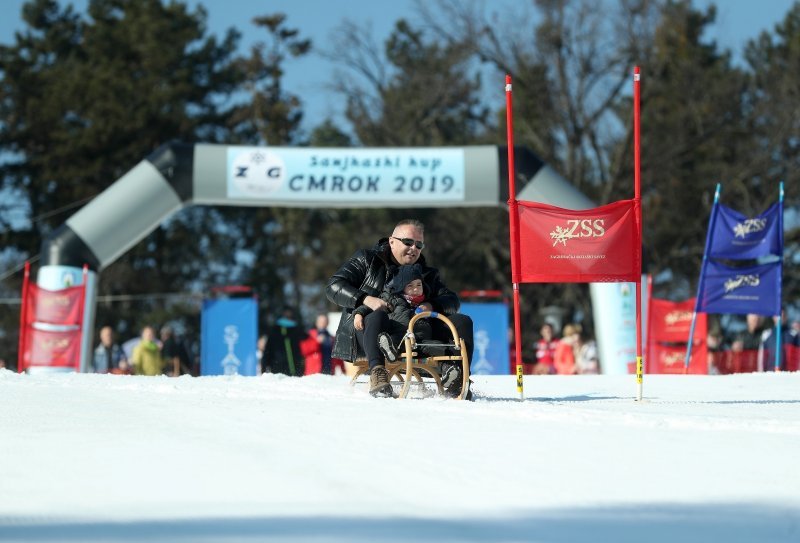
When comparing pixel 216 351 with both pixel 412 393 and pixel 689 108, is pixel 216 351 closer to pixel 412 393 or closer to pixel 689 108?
pixel 412 393

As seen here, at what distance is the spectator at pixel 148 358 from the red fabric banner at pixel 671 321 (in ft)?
21.6

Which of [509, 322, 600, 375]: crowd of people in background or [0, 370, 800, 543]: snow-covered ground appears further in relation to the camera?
[509, 322, 600, 375]: crowd of people in background

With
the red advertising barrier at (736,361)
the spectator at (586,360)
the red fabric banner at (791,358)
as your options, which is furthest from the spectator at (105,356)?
the red advertising barrier at (736,361)

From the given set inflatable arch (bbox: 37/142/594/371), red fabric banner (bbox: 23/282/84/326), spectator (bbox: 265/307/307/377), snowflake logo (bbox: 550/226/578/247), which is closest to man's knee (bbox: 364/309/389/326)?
snowflake logo (bbox: 550/226/578/247)

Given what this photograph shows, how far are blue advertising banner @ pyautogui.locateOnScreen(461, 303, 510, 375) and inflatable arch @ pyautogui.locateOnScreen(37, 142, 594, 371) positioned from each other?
6.28ft

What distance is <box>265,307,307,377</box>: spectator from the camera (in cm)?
1622

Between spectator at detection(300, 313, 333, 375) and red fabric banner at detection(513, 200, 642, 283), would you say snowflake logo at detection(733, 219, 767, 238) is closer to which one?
spectator at detection(300, 313, 333, 375)

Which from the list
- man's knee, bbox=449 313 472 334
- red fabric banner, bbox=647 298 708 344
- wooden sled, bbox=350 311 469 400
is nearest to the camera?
wooden sled, bbox=350 311 469 400

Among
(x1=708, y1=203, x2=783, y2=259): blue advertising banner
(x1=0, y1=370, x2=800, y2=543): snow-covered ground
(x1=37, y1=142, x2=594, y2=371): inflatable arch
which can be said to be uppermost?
(x1=37, y1=142, x2=594, y2=371): inflatable arch

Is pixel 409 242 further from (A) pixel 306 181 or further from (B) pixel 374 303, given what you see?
(A) pixel 306 181

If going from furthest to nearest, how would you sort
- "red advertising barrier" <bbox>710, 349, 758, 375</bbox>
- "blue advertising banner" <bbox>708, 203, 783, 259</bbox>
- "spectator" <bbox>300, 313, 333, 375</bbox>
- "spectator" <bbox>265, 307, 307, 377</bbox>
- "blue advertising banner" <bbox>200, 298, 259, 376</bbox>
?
"red advertising barrier" <bbox>710, 349, 758, 375</bbox> → "blue advertising banner" <bbox>200, 298, 259, 376</bbox> → "spectator" <bbox>300, 313, 333, 375</bbox> → "spectator" <bbox>265, 307, 307, 377</bbox> → "blue advertising banner" <bbox>708, 203, 783, 259</bbox>

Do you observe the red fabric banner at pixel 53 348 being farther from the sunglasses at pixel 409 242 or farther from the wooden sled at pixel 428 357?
the sunglasses at pixel 409 242

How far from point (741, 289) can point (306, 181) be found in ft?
21.4

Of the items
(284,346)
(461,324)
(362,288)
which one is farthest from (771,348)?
A: (362,288)
